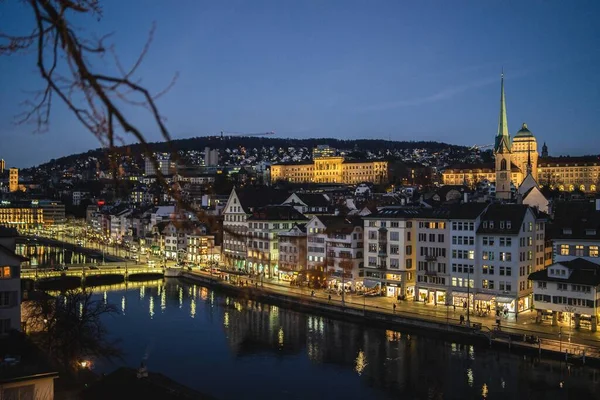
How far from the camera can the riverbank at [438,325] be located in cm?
2123

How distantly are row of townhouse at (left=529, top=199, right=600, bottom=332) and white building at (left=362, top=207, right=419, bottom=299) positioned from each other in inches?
303

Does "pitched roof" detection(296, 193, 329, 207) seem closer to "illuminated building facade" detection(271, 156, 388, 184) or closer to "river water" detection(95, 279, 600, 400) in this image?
"river water" detection(95, 279, 600, 400)

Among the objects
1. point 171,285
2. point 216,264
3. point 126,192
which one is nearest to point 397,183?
point 216,264

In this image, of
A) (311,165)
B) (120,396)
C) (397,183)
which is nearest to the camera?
(120,396)

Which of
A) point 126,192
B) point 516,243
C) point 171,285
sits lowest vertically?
point 171,285

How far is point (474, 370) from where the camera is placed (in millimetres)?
20734

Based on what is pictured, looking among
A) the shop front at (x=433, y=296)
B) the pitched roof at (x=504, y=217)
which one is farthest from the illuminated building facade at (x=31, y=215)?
the pitched roof at (x=504, y=217)

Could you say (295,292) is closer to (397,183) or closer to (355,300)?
(355,300)

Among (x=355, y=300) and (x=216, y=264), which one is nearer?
(x=355, y=300)

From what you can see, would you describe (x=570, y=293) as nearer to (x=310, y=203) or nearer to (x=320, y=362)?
(x=320, y=362)

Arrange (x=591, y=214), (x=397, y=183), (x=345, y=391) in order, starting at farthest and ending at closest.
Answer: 1. (x=397, y=183)
2. (x=591, y=214)
3. (x=345, y=391)

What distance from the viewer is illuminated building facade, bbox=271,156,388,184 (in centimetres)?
11781

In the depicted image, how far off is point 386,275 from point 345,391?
14.8m

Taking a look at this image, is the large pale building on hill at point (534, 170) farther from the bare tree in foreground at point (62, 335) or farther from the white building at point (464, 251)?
the bare tree in foreground at point (62, 335)
